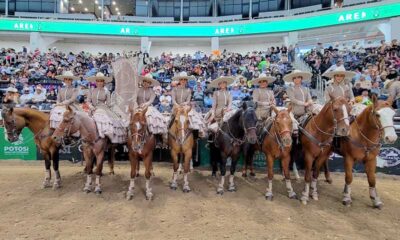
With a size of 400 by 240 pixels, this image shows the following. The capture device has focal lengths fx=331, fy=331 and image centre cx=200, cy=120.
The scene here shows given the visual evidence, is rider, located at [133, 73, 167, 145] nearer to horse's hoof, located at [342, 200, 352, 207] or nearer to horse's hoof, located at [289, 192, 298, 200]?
horse's hoof, located at [289, 192, 298, 200]

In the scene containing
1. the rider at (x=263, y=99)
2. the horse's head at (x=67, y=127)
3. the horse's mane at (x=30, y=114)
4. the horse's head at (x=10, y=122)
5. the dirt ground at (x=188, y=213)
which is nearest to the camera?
the dirt ground at (x=188, y=213)

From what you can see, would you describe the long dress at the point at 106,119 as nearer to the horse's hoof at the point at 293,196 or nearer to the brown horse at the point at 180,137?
the brown horse at the point at 180,137

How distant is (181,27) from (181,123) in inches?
1121

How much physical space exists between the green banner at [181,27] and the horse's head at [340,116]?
2472 cm

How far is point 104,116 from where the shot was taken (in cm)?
797

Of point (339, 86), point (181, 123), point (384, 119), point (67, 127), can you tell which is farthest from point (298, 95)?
point (67, 127)

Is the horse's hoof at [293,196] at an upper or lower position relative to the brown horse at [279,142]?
lower

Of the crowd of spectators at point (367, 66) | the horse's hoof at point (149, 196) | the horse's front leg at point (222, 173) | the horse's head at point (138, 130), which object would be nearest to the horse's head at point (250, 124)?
Result: the horse's front leg at point (222, 173)

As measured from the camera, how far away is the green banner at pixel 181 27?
29.7m

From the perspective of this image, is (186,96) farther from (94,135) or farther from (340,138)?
(340,138)

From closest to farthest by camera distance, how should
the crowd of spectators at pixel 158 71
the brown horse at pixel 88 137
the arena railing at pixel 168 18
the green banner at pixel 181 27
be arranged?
1. the brown horse at pixel 88 137
2. the crowd of spectators at pixel 158 71
3. the green banner at pixel 181 27
4. the arena railing at pixel 168 18

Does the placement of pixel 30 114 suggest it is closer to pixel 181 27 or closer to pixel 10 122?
pixel 10 122

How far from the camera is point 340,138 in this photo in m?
7.39

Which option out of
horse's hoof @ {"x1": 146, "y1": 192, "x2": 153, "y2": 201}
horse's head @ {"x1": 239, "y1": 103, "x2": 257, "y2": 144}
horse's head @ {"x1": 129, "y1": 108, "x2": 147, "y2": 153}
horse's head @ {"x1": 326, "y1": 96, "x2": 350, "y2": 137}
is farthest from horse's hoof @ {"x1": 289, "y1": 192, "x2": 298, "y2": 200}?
horse's head @ {"x1": 129, "y1": 108, "x2": 147, "y2": 153}
